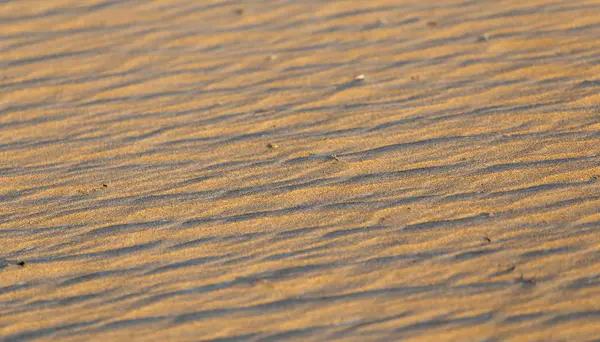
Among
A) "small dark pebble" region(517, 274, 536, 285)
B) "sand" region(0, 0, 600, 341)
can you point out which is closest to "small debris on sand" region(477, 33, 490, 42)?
"sand" region(0, 0, 600, 341)

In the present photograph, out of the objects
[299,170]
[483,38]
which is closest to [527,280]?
[299,170]

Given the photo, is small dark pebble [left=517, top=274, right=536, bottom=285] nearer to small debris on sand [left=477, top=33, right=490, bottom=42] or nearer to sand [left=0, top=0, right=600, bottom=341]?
sand [left=0, top=0, right=600, bottom=341]

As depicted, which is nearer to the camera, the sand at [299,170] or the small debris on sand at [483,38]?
the sand at [299,170]

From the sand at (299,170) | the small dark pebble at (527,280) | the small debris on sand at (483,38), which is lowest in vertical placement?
the small dark pebble at (527,280)

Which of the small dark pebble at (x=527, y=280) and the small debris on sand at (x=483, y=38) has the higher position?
the small debris on sand at (x=483, y=38)

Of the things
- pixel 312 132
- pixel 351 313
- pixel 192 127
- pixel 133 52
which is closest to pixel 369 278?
pixel 351 313

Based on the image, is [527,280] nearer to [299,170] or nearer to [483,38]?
[299,170]

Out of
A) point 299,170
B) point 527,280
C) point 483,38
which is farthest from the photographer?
point 483,38

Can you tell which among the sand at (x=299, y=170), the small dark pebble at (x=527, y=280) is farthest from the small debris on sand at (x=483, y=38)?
the small dark pebble at (x=527, y=280)

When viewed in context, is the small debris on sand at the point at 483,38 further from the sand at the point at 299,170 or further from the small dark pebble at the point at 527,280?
the small dark pebble at the point at 527,280
